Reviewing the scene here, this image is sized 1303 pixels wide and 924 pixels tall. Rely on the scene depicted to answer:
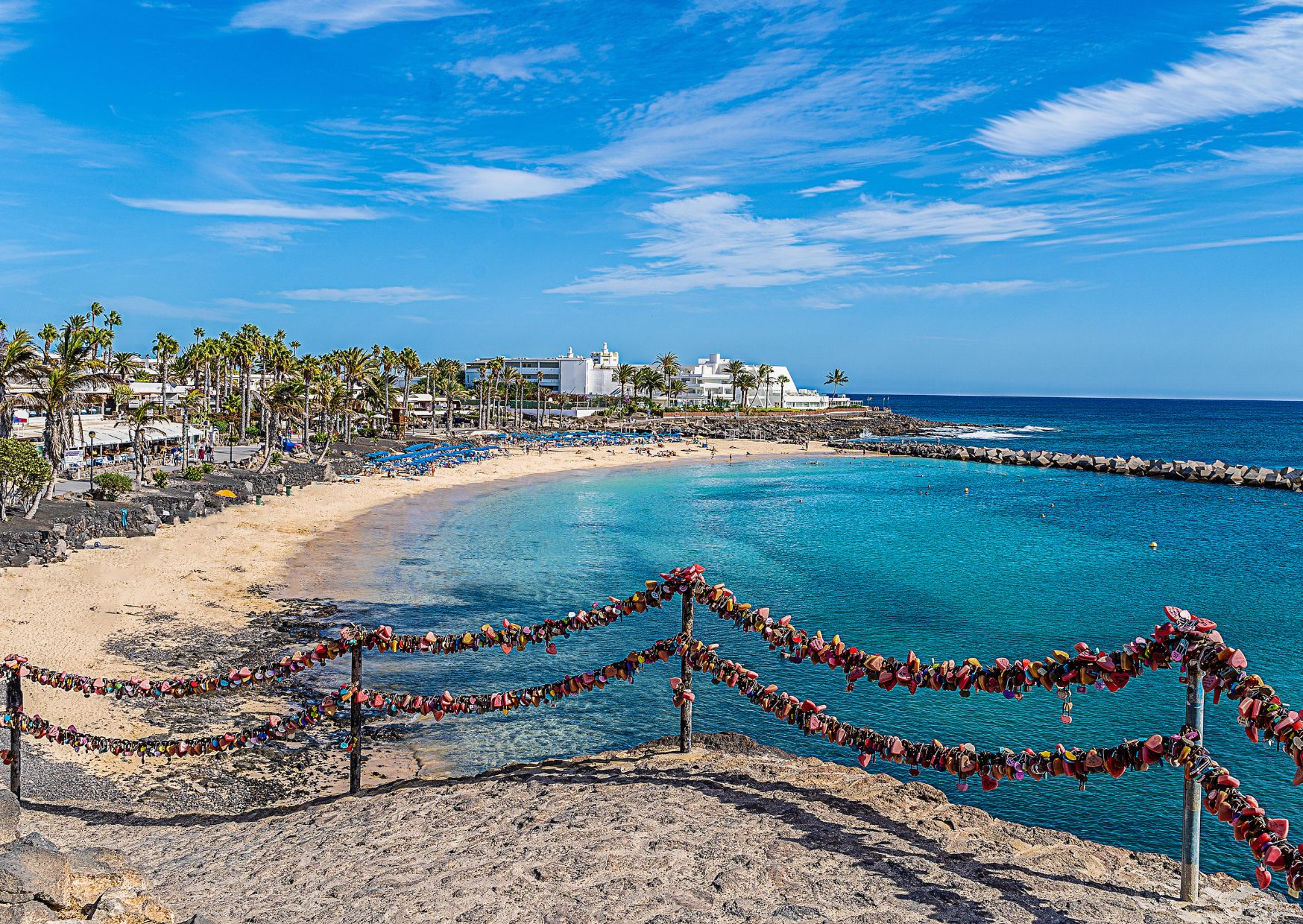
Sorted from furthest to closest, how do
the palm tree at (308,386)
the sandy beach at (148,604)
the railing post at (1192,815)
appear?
the palm tree at (308,386) → the sandy beach at (148,604) → the railing post at (1192,815)

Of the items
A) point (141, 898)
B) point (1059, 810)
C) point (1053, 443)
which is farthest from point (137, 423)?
point (1053, 443)

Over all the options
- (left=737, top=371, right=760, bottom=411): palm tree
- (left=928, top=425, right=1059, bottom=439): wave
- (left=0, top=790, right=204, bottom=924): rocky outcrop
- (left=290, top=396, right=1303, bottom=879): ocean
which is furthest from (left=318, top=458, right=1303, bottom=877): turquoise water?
(left=737, top=371, right=760, bottom=411): palm tree

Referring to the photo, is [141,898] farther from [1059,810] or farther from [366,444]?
[366,444]

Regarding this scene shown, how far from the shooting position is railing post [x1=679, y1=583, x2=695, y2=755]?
427 inches

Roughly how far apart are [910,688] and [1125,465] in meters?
85.2

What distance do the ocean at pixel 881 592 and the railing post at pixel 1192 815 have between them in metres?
5.03

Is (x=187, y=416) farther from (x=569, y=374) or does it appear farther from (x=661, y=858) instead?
(x=569, y=374)

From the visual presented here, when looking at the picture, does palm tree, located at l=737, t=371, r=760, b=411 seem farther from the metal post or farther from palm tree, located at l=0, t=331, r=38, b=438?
the metal post

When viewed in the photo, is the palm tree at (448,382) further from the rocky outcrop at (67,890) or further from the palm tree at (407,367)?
the rocky outcrop at (67,890)

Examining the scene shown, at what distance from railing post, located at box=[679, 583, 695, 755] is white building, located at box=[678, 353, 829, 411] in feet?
509

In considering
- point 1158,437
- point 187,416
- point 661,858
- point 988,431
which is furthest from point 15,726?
point 988,431

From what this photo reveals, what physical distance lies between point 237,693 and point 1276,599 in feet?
112

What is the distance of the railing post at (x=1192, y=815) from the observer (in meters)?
7.13

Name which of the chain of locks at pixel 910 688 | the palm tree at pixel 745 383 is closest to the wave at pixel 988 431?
the palm tree at pixel 745 383
